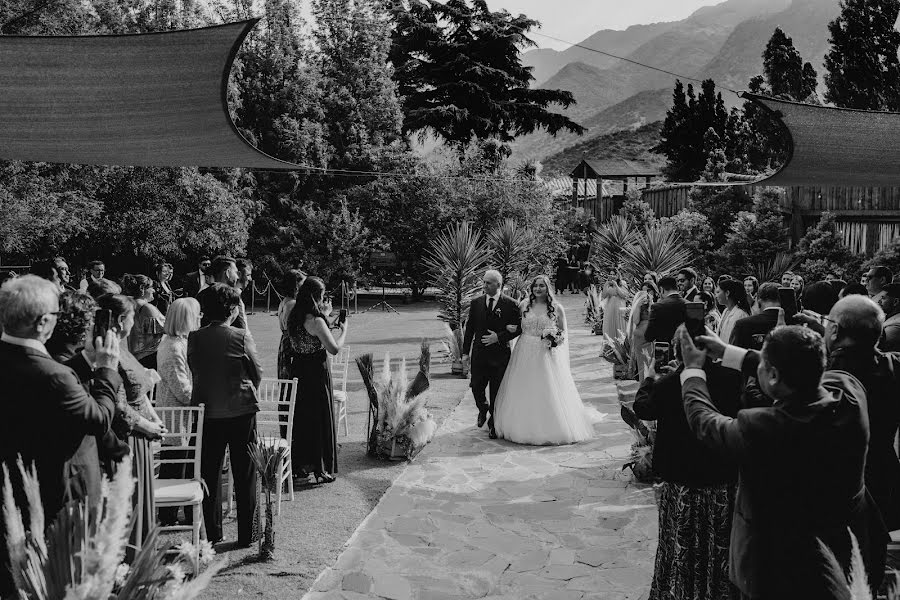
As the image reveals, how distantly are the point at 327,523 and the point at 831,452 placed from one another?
13.1 ft

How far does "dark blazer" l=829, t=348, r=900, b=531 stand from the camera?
12.3ft

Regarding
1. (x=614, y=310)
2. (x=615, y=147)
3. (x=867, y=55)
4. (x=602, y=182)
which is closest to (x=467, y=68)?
(x=602, y=182)

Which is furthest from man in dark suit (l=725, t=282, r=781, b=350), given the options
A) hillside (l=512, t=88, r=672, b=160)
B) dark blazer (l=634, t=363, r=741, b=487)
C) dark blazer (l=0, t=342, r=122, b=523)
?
hillside (l=512, t=88, r=672, b=160)

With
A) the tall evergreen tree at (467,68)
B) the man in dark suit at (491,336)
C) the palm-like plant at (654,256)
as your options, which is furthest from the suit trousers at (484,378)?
the tall evergreen tree at (467,68)

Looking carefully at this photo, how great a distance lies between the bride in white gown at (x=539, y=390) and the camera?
319 inches

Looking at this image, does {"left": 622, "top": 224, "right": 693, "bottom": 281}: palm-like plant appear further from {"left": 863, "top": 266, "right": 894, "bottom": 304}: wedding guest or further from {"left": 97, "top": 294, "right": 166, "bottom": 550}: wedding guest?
{"left": 97, "top": 294, "right": 166, "bottom": 550}: wedding guest

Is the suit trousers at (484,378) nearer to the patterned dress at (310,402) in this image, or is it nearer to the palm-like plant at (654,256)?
the patterned dress at (310,402)

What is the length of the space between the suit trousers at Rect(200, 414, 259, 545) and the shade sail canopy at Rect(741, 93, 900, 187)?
16.3ft

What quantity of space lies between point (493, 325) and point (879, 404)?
507cm

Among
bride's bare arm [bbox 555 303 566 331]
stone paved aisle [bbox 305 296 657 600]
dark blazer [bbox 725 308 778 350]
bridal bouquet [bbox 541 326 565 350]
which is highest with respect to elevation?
dark blazer [bbox 725 308 778 350]

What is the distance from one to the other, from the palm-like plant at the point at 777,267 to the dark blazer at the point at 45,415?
1504cm

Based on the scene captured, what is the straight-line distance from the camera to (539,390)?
26.6ft

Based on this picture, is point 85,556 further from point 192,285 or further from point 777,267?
point 777,267

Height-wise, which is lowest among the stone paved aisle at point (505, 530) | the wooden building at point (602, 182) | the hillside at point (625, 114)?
the stone paved aisle at point (505, 530)
